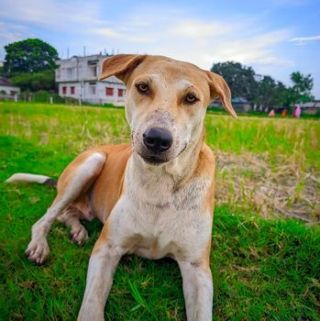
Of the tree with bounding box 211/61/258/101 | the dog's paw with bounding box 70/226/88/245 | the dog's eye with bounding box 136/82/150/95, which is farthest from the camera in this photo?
the tree with bounding box 211/61/258/101

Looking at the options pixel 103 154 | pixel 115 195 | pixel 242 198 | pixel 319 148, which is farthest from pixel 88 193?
pixel 319 148

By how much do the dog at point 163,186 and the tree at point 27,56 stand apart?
143ft

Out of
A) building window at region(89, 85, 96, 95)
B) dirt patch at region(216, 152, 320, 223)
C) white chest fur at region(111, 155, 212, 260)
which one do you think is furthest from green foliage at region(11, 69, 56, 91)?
white chest fur at region(111, 155, 212, 260)

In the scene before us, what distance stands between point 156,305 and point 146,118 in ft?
4.46

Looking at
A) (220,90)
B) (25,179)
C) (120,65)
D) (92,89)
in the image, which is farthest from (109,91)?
(220,90)

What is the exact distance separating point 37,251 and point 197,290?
1.40 metres

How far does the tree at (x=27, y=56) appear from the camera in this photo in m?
41.9

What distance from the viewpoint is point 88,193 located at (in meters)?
3.86

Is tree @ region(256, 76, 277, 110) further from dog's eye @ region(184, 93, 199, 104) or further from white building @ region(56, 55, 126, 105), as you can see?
dog's eye @ region(184, 93, 199, 104)

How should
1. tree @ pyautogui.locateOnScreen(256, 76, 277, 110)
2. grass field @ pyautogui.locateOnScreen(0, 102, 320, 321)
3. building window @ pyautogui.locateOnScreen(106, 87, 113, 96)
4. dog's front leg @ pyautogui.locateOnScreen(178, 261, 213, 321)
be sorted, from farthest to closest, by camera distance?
tree @ pyautogui.locateOnScreen(256, 76, 277, 110), building window @ pyautogui.locateOnScreen(106, 87, 113, 96), grass field @ pyautogui.locateOnScreen(0, 102, 320, 321), dog's front leg @ pyautogui.locateOnScreen(178, 261, 213, 321)

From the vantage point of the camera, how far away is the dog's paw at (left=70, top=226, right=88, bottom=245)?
10.4ft

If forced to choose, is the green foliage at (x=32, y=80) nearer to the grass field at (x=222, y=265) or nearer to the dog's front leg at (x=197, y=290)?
the grass field at (x=222, y=265)

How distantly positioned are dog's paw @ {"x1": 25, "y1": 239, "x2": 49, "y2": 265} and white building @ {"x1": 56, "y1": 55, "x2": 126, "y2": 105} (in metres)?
43.2

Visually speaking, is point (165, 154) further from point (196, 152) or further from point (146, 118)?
point (196, 152)
